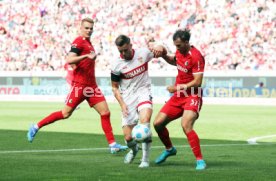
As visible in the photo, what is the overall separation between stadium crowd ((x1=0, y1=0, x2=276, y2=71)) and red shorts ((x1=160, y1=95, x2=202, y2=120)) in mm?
26685


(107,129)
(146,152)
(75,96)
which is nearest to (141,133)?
(146,152)

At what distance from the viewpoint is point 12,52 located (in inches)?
1828

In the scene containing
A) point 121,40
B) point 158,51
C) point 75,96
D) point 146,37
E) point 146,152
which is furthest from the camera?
point 146,37

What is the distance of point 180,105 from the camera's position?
11.4m

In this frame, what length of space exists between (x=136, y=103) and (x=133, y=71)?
0.53 metres

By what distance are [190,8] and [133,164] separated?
3182 centimetres

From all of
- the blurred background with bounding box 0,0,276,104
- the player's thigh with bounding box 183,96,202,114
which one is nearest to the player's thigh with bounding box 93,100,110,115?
the player's thigh with bounding box 183,96,202,114

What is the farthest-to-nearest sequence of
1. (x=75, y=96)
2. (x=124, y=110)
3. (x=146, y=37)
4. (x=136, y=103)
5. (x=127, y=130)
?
(x=146, y=37) < (x=75, y=96) < (x=127, y=130) < (x=136, y=103) < (x=124, y=110)

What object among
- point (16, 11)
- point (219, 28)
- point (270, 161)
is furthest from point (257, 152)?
point (16, 11)

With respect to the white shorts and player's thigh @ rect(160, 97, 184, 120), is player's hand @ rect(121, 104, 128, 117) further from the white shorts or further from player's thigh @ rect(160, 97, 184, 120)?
player's thigh @ rect(160, 97, 184, 120)

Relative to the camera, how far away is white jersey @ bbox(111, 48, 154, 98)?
11898mm

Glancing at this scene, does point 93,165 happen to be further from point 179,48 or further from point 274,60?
point 274,60

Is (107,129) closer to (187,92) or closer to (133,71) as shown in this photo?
(133,71)

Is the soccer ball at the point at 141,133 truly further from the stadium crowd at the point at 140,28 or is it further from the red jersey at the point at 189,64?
the stadium crowd at the point at 140,28
